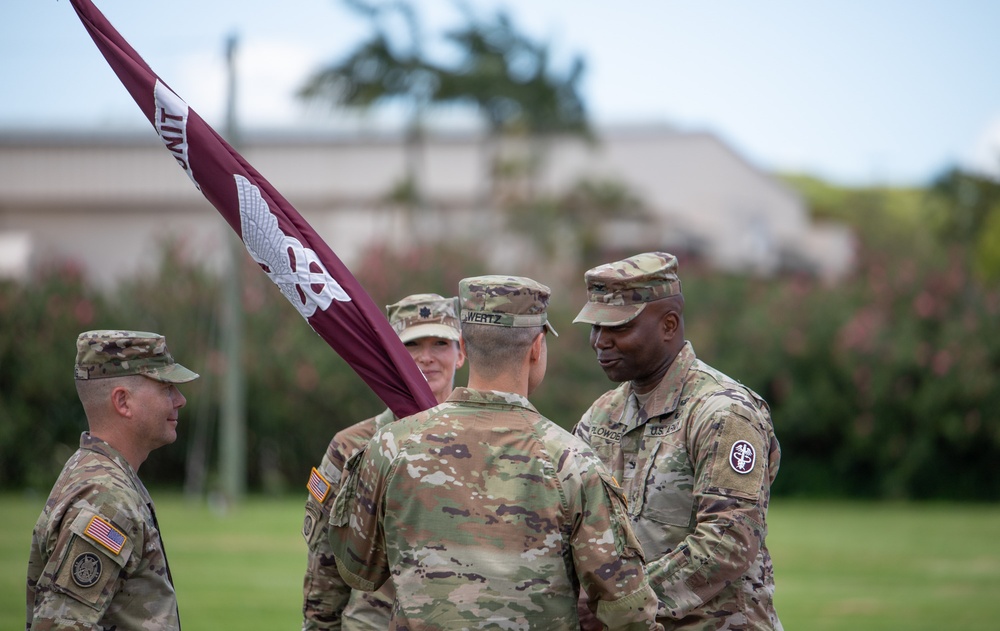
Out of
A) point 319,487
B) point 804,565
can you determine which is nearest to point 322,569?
point 319,487

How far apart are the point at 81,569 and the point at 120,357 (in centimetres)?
85

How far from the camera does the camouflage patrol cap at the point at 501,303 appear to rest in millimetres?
3783

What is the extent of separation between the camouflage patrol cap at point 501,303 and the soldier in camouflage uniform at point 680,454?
79 centimetres

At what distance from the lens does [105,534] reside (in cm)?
403

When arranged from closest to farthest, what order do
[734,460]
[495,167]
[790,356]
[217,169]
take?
[734,460] < [217,169] < [790,356] < [495,167]

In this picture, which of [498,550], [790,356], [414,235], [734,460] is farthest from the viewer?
[414,235]

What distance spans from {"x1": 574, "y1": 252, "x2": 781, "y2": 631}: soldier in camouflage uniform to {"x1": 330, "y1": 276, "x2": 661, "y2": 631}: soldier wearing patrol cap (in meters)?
0.56

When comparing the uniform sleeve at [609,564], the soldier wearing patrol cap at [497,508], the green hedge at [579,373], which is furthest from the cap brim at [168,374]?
the green hedge at [579,373]

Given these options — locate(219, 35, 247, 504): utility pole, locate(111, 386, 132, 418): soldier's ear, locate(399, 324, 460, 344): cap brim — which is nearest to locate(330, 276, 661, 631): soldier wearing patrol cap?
locate(111, 386, 132, 418): soldier's ear

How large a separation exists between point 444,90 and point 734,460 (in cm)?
2667

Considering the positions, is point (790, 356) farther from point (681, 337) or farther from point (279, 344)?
point (681, 337)

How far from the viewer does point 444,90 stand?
98.8 ft

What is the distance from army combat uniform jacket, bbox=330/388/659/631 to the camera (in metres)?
3.66

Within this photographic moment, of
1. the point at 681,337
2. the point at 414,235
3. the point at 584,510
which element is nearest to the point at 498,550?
the point at 584,510
